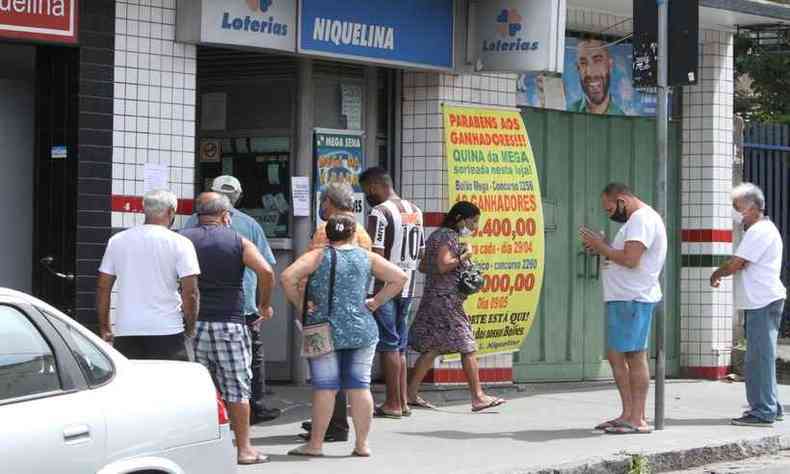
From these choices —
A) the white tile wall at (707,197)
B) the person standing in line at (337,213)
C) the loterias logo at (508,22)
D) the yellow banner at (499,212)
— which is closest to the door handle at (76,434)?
the person standing in line at (337,213)

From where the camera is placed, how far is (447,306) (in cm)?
1166

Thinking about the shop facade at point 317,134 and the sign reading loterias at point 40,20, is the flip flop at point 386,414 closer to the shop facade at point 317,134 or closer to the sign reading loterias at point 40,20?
the shop facade at point 317,134

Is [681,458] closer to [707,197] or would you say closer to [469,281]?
[469,281]

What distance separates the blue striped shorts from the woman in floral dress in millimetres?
2772

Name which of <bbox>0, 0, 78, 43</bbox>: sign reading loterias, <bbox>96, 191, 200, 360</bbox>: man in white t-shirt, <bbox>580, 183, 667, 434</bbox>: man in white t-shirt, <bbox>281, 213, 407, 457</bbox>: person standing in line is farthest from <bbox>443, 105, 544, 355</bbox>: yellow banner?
<bbox>96, 191, 200, 360</bbox>: man in white t-shirt

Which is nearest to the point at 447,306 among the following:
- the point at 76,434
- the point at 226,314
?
the point at 226,314

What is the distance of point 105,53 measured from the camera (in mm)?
10383

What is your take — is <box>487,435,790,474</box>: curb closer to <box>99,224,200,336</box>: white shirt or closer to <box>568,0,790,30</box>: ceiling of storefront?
<box>99,224,200,336</box>: white shirt

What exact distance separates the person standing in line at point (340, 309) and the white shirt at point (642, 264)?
6.94 feet

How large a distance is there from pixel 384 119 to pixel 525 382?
2.82m

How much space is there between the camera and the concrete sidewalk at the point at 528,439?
30.8 feet

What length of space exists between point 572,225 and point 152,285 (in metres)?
6.19

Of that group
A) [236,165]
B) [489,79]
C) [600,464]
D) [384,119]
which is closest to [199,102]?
[236,165]

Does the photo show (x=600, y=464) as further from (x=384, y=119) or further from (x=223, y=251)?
(x=384, y=119)
